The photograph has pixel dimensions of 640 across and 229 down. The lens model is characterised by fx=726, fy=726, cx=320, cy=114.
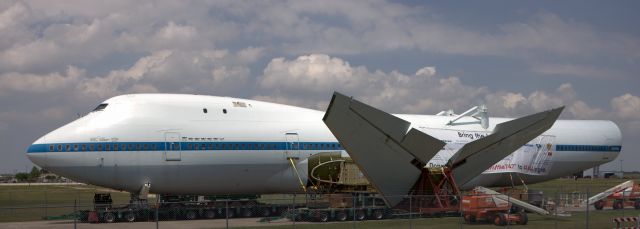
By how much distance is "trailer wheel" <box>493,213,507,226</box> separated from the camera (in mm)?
26000

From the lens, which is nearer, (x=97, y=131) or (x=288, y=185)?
(x=97, y=131)

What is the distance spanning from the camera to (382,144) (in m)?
24.8

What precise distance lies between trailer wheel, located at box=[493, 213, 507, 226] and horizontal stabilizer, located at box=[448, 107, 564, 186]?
2.39 meters

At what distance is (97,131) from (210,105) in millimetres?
4918

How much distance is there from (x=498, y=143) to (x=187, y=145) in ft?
39.9

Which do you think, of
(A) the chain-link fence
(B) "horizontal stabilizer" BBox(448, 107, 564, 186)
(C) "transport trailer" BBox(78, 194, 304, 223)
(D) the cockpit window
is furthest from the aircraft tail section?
(D) the cockpit window

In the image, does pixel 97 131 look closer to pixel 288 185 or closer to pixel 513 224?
pixel 288 185

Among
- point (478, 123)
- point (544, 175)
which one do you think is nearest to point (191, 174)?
point (478, 123)

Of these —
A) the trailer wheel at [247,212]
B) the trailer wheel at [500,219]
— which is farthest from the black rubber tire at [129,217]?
the trailer wheel at [500,219]

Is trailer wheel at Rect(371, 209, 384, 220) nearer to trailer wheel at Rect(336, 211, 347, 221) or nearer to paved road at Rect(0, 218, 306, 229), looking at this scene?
trailer wheel at Rect(336, 211, 347, 221)

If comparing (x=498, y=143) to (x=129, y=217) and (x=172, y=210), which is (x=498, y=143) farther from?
(x=129, y=217)

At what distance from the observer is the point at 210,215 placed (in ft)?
100

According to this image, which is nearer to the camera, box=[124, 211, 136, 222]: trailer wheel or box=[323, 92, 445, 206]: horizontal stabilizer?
box=[323, 92, 445, 206]: horizontal stabilizer

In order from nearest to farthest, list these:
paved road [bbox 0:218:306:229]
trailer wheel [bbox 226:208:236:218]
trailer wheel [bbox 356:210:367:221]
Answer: paved road [bbox 0:218:306:229]
trailer wheel [bbox 356:210:367:221]
trailer wheel [bbox 226:208:236:218]
